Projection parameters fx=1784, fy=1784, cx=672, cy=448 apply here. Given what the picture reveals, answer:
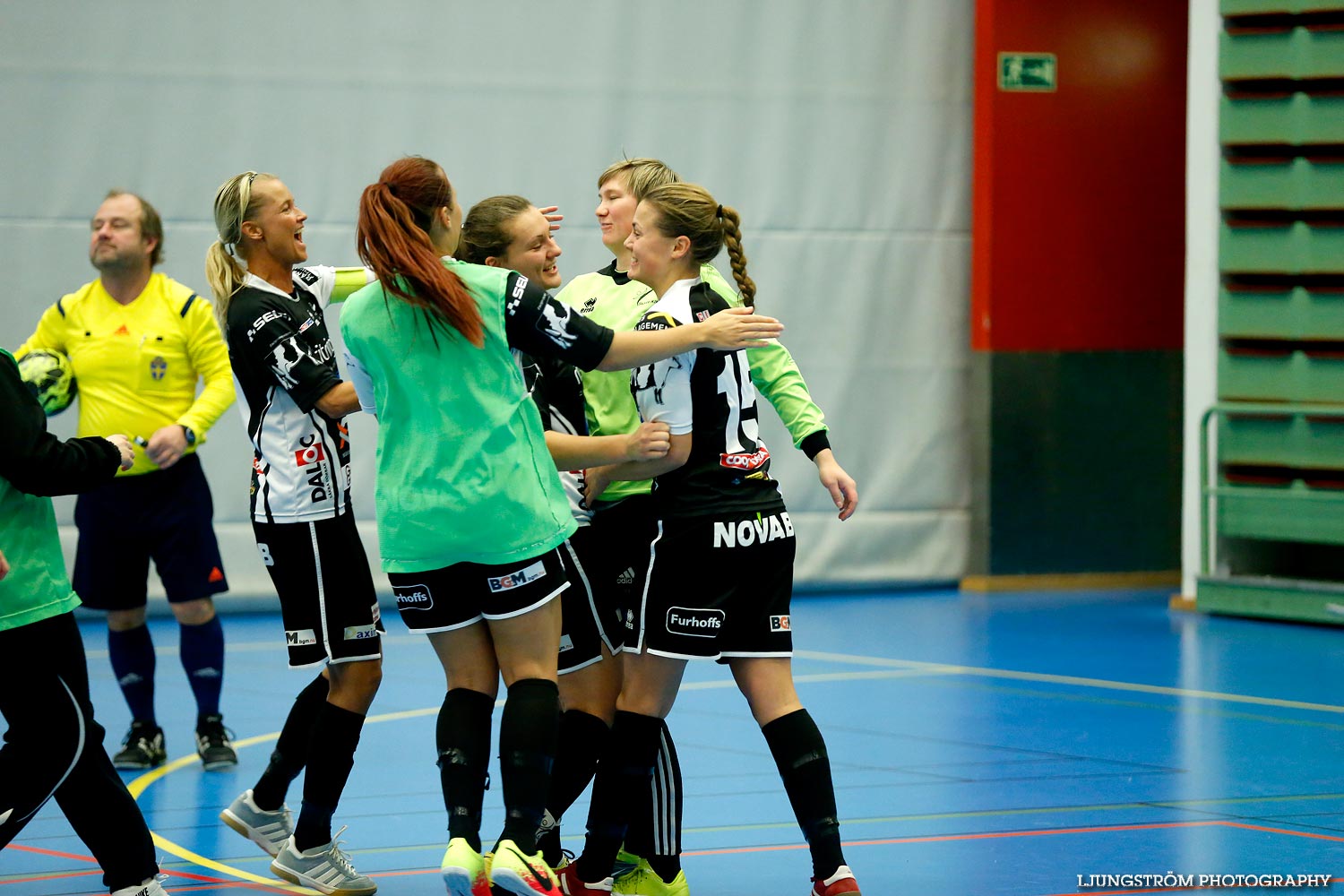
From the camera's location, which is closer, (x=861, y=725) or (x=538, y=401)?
(x=538, y=401)

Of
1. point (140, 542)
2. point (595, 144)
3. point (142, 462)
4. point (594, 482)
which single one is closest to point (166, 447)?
point (142, 462)

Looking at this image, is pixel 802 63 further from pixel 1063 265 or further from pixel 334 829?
pixel 334 829

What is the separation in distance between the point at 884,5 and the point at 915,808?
7725 millimetres

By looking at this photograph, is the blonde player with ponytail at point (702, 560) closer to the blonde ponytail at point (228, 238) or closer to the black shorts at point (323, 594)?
the black shorts at point (323, 594)

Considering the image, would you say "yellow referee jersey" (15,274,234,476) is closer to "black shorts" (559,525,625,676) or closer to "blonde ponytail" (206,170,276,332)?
"blonde ponytail" (206,170,276,332)

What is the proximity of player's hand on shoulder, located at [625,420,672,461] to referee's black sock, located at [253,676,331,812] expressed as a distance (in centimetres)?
144

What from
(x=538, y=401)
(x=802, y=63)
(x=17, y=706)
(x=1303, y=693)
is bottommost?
(x=1303, y=693)

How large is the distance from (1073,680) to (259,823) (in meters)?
4.63

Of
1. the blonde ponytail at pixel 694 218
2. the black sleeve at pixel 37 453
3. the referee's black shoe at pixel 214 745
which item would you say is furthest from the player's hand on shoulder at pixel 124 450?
the referee's black shoe at pixel 214 745

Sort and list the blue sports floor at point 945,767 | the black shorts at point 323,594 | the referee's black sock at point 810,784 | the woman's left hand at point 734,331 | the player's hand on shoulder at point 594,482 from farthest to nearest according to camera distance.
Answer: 1. the blue sports floor at point 945,767
2. the black shorts at point 323,594
3. the player's hand on shoulder at point 594,482
4. the referee's black sock at point 810,784
5. the woman's left hand at point 734,331

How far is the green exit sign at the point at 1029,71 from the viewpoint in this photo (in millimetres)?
12094

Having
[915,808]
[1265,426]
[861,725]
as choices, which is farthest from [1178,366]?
[915,808]

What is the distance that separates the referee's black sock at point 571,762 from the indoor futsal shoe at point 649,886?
0.63 ft

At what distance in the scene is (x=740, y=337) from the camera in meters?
4.21
